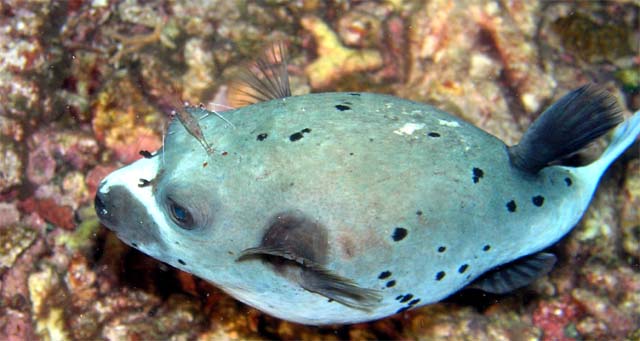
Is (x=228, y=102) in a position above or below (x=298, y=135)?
below

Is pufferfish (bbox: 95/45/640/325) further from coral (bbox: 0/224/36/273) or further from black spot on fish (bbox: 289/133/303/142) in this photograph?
coral (bbox: 0/224/36/273)

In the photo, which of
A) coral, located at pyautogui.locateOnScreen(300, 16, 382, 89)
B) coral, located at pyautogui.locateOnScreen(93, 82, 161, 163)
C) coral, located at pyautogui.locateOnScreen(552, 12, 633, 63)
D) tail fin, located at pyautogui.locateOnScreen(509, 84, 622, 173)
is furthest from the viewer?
coral, located at pyautogui.locateOnScreen(552, 12, 633, 63)

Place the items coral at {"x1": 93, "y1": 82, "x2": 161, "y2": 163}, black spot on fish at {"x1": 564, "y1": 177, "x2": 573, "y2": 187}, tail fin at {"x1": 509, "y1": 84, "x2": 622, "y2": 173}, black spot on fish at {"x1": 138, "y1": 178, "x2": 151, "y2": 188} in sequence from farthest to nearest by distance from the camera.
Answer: coral at {"x1": 93, "y1": 82, "x2": 161, "y2": 163}
black spot on fish at {"x1": 564, "y1": 177, "x2": 573, "y2": 187}
tail fin at {"x1": 509, "y1": 84, "x2": 622, "y2": 173}
black spot on fish at {"x1": 138, "y1": 178, "x2": 151, "y2": 188}

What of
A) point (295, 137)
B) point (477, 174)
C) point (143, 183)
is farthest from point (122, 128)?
point (477, 174)

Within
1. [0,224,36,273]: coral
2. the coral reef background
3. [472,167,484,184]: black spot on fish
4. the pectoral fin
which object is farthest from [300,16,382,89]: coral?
[0,224,36,273]: coral

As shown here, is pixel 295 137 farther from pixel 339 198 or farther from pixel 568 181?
pixel 568 181

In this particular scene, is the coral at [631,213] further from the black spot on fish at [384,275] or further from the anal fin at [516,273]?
the black spot on fish at [384,275]

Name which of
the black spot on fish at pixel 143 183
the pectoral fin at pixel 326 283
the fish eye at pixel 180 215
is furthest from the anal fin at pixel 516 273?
the black spot on fish at pixel 143 183
